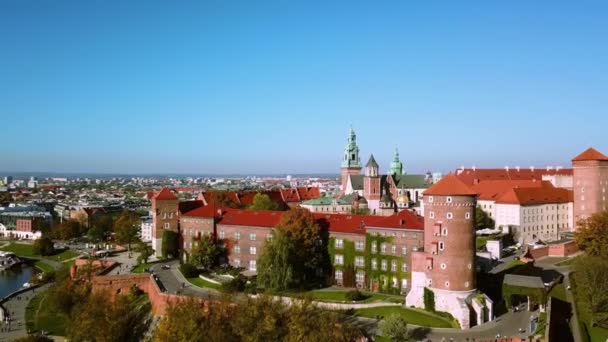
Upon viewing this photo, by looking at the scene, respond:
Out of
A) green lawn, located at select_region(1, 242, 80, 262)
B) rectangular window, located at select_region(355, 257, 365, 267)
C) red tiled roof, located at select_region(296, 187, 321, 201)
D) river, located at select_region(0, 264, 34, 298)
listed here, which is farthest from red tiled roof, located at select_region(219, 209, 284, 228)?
red tiled roof, located at select_region(296, 187, 321, 201)

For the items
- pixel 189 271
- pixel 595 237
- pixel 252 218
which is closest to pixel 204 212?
pixel 252 218

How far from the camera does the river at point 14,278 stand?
85906 mm

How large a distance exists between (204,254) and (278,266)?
13.8 meters

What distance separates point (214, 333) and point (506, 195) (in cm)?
6310

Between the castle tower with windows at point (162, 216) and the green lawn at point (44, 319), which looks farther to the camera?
the castle tower with windows at point (162, 216)

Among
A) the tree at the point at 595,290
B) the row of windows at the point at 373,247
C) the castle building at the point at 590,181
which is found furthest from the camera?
the castle building at the point at 590,181

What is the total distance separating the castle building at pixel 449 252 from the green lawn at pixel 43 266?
68.4m

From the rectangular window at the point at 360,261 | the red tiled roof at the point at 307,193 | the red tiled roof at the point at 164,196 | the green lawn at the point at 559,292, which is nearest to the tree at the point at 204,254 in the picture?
the red tiled roof at the point at 164,196

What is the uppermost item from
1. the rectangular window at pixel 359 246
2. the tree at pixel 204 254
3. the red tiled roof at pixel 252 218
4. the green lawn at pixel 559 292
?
the red tiled roof at pixel 252 218

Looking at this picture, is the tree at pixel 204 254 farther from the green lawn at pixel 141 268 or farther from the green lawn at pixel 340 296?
the green lawn at pixel 340 296

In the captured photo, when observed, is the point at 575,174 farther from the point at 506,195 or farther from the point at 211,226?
the point at 211,226

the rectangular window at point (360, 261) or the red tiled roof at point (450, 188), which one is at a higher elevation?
the red tiled roof at point (450, 188)

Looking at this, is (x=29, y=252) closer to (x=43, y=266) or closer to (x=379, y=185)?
(x=43, y=266)

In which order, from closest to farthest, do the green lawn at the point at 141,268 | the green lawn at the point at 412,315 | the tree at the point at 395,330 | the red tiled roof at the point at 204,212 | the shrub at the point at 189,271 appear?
the tree at the point at 395,330 → the green lawn at the point at 412,315 → the shrub at the point at 189,271 → the green lawn at the point at 141,268 → the red tiled roof at the point at 204,212
